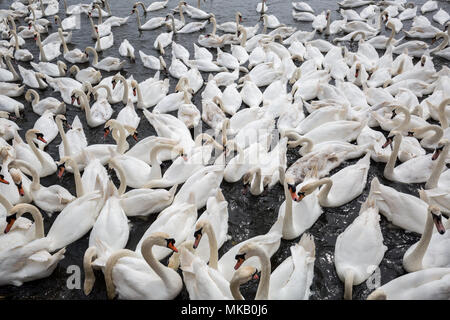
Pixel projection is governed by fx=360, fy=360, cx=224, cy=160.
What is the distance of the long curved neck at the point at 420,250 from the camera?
507 centimetres

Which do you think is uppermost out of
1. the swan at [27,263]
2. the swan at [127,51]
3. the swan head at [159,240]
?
the swan head at [159,240]

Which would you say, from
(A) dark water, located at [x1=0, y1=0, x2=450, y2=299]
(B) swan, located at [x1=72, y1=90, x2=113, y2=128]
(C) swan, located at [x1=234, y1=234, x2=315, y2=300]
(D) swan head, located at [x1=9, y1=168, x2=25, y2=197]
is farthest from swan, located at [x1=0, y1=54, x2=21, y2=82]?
(C) swan, located at [x1=234, y1=234, x2=315, y2=300]

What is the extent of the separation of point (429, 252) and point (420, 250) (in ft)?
0.96

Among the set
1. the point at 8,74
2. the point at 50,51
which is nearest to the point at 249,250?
the point at 8,74

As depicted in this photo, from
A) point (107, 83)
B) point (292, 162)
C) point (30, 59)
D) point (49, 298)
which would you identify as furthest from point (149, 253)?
point (30, 59)

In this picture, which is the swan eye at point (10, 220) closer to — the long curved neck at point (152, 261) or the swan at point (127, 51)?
A: the long curved neck at point (152, 261)

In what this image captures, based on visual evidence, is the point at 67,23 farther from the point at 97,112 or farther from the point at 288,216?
the point at 288,216

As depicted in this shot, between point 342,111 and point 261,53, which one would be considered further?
point 261,53

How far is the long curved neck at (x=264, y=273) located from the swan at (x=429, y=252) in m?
2.37

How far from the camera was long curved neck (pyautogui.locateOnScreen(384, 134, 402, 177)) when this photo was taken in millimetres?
6895

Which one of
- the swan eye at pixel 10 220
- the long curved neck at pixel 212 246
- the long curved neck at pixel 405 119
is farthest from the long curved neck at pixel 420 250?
the swan eye at pixel 10 220
